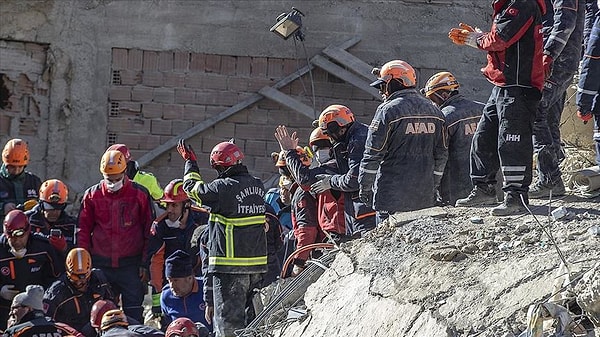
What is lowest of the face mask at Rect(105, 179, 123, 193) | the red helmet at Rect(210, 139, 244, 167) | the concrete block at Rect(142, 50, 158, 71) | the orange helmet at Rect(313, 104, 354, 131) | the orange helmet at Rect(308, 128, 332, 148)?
the face mask at Rect(105, 179, 123, 193)

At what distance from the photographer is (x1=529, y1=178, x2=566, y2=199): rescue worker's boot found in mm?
8141

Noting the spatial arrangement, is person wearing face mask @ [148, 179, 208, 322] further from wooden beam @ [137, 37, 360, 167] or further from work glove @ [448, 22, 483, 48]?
work glove @ [448, 22, 483, 48]

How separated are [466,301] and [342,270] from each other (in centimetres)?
183

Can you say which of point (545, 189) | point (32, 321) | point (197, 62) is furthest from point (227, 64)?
point (32, 321)

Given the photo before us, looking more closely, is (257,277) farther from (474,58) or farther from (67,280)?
(474,58)

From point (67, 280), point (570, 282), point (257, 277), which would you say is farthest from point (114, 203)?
point (570, 282)

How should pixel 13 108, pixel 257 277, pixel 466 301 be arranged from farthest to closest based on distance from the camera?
pixel 13 108, pixel 257 277, pixel 466 301

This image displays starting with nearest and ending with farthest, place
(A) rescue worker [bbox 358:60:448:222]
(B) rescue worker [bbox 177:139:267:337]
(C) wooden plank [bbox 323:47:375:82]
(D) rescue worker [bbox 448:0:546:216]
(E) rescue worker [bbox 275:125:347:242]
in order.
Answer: (D) rescue worker [bbox 448:0:546:216]
(A) rescue worker [bbox 358:60:448:222]
(B) rescue worker [bbox 177:139:267:337]
(E) rescue worker [bbox 275:125:347:242]
(C) wooden plank [bbox 323:47:375:82]

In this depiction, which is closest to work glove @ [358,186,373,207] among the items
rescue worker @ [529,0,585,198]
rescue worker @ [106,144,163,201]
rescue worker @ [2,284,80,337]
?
rescue worker @ [529,0,585,198]

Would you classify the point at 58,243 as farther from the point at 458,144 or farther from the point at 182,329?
the point at 458,144

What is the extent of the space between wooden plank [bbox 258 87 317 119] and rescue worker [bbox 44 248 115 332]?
4.91 meters

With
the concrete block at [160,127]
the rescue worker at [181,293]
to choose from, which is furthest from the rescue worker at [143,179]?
the concrete block at [160,127]

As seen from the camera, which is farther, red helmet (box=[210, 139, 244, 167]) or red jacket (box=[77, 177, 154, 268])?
red jacket (box=[77, 177, 154, 268])

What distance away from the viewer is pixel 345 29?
14312 millimetres
